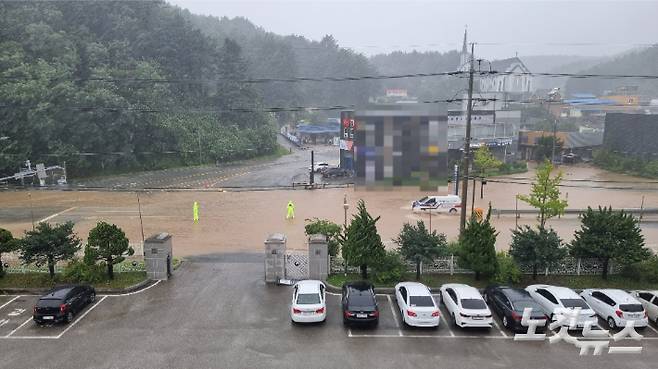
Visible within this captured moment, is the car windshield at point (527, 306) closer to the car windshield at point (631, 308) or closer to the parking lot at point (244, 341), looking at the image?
the parking lot at point (244, 341)

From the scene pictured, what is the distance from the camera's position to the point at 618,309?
15812 millimetres

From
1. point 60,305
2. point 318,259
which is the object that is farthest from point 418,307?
point 60,305

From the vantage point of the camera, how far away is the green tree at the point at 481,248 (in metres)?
19.0

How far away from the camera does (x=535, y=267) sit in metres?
19.6

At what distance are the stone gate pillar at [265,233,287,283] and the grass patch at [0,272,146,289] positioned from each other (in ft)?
16.4

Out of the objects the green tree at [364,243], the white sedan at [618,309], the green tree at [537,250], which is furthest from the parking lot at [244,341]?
the green tree at [537,250]

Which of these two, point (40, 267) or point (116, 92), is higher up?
point (116, 92)

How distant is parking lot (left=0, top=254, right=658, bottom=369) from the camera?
45.3 feet

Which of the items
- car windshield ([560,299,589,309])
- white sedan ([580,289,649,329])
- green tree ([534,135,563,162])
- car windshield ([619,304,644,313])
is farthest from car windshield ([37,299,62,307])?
green tree ([534,135,563,162])

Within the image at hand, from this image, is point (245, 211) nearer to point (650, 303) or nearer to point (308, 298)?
point (308, 298)

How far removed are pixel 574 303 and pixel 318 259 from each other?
902cm

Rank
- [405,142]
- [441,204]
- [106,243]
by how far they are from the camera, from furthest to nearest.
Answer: [441,204], [405,142], [106,243]

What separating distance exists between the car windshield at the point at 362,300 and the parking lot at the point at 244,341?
766mm

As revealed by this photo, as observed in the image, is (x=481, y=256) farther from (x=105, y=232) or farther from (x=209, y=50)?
(x=209, y=50)
